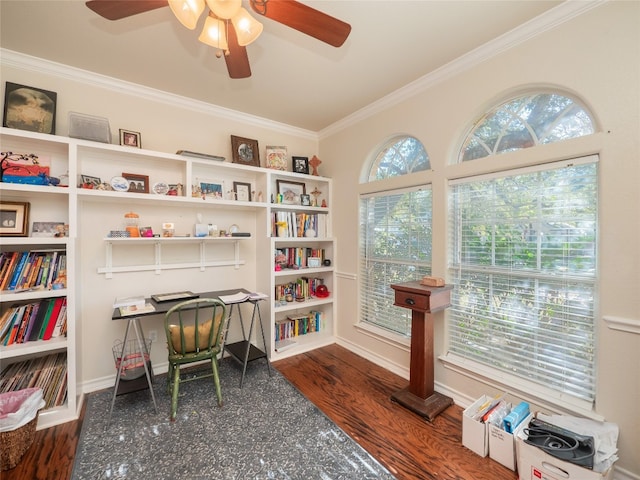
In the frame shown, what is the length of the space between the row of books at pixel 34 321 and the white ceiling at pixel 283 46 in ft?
6.00

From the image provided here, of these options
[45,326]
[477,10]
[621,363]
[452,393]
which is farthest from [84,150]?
[621,363]

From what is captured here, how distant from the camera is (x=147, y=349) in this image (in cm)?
240

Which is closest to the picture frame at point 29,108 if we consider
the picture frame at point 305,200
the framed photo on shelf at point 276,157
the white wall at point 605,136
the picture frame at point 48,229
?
the picture frame at point 48,229

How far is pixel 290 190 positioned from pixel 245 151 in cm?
68

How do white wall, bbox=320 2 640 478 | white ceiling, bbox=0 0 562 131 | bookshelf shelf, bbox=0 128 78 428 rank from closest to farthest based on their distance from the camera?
white wall, bbox=320 2 640 478 → white ceiling, bbox=0 0 562 131 → bookshelf shelf, bbox=0 128 78 428

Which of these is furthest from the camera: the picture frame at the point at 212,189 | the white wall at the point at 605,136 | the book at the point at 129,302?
the picture frame at the point at 212,189

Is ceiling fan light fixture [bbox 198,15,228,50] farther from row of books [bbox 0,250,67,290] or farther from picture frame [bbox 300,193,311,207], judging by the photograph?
picture frame [bbox 300,193,311,207]

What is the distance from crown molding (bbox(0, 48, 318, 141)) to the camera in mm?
2102

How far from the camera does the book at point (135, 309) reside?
2012 mm

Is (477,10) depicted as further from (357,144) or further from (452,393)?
(452,393)

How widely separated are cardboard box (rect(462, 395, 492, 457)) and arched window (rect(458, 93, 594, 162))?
5.98 feet

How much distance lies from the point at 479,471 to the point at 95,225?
327 centimetres

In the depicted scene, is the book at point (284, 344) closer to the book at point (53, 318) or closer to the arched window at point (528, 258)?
the arched window at point (528, 258)

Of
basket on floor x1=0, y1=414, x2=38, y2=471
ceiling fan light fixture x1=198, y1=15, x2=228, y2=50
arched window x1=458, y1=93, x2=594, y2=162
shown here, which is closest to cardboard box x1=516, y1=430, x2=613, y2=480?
arched window x1=458, y1=93, x2=594, y2=162
